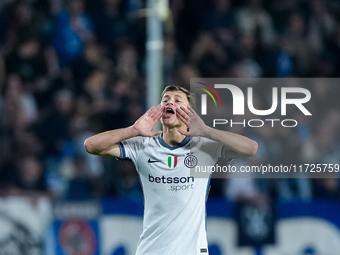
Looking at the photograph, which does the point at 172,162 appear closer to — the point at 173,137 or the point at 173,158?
the point at 173,158

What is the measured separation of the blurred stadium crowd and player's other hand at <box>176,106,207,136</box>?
3.01 metres

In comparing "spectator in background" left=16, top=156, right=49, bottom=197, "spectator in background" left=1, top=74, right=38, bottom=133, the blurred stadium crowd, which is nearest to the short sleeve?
the blurred stadium crowd

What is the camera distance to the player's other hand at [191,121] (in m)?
4.66

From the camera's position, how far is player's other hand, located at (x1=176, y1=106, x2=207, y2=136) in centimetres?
466

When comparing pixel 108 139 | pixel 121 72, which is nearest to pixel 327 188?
pixel 121 72

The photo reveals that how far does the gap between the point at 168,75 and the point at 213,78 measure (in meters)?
0.77

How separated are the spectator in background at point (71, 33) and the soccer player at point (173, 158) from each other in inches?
212

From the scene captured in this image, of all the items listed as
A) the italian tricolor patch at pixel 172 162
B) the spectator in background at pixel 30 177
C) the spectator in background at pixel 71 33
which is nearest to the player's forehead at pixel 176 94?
the italian tricolor patch at pixel 172 162

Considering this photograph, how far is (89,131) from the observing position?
8844 mm

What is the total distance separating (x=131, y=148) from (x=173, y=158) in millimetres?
374

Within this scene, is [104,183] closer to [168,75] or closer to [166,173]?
[168,75]

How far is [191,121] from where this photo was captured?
4.72 meters

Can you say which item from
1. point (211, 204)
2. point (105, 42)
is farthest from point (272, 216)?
point (105, 42)

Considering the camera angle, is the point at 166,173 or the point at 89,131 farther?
the point at 89,131
